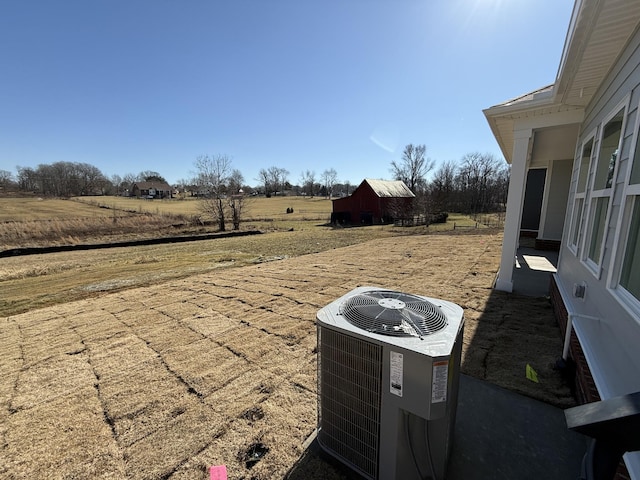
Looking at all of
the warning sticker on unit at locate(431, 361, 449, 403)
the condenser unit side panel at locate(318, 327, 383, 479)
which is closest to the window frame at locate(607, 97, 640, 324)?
the warning sticker on unit at locate(431, 361, 449, 403)

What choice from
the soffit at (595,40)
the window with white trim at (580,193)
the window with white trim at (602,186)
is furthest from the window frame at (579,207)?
the soffit at (595,40)

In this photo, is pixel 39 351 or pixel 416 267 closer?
pixel 39 351

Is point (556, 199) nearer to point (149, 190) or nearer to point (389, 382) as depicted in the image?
point (389, 382)

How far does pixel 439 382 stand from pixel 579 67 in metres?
3.56

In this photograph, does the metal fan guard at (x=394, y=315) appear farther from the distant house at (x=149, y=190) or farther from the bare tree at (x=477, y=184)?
the distant house at (x=149, y=190)

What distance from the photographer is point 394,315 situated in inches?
61.0

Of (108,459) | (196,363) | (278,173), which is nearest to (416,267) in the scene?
(196,363)

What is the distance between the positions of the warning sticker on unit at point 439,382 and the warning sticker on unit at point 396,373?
144mm

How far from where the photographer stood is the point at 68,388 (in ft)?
8.55

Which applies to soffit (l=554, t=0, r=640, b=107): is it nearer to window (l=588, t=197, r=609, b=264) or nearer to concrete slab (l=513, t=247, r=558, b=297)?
window (l=588, t=197, r=609, b=264)

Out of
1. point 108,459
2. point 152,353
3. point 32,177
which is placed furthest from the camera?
point 32,177

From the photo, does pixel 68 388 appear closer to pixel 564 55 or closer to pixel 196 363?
pixel 196 363

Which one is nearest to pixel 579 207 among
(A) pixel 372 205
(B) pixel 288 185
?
(A) pixel 372 205

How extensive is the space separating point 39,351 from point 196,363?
80.1 inches
